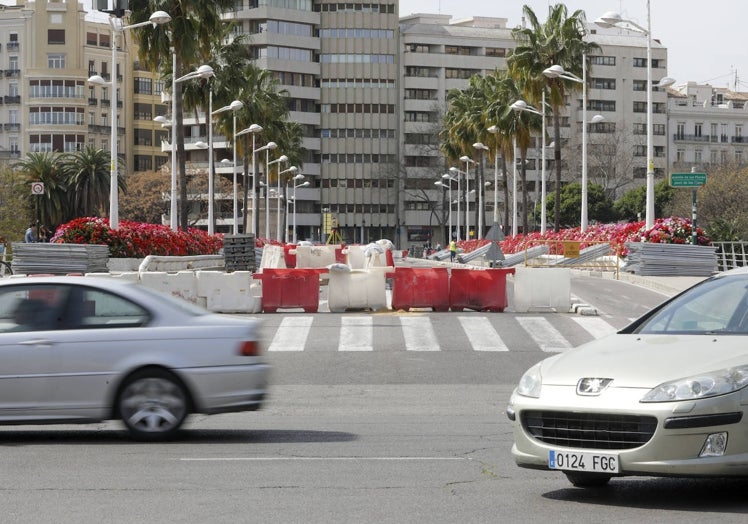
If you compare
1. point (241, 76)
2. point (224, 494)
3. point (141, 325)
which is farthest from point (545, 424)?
point (241, 76)

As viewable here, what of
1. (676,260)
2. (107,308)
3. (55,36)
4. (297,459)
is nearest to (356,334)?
(107,308)

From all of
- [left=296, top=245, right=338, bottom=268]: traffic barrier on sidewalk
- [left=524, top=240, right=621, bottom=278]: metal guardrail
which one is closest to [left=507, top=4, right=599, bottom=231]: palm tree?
[left=524, top=240, right=621, bottom=278]: metal guardrail

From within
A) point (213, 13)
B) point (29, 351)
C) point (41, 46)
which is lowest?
point (29, 351)

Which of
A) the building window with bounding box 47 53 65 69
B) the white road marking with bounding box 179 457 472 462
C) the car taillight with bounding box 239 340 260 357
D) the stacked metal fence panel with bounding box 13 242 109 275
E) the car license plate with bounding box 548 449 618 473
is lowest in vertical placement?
the white road marking with bounding box 179 457 472 462

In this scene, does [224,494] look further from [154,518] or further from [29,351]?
[29,351]

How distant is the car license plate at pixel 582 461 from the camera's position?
7.91 metres

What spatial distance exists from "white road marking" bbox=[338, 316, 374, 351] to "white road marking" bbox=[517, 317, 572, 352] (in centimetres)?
302

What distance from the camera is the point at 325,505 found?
8422 mm

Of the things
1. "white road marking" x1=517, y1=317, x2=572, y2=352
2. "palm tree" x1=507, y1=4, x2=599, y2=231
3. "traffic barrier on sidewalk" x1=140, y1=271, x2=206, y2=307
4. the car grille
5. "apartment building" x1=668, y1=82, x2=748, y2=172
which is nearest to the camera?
the car grille

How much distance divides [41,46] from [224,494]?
124242 mm

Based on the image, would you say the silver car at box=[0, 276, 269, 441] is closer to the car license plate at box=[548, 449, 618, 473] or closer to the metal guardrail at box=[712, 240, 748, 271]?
the car license plate at box=[548, 449, 618, 473]

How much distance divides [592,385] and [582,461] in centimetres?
48

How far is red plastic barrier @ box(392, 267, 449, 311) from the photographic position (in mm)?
28750

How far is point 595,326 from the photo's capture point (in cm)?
2586
